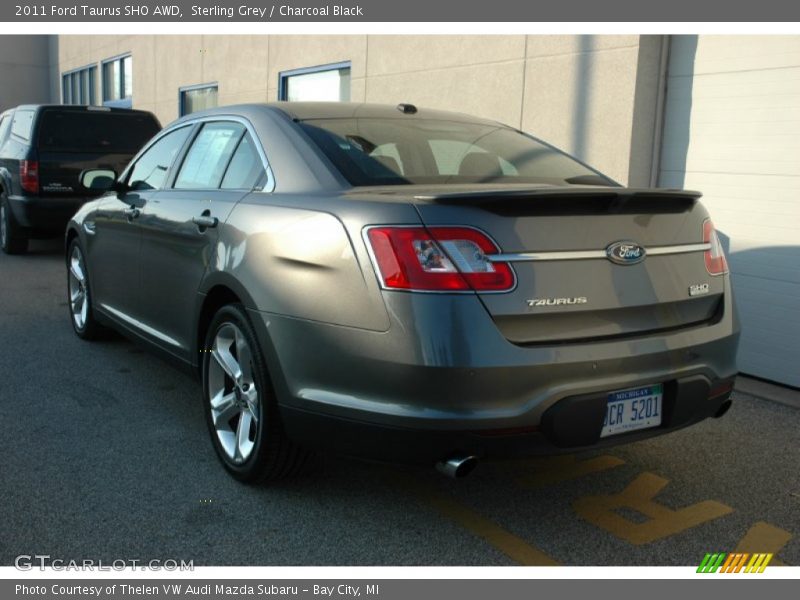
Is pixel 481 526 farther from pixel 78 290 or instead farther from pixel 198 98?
pixel 198 98

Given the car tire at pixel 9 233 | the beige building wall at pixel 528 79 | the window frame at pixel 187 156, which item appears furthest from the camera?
the car tire at pixel 9 233

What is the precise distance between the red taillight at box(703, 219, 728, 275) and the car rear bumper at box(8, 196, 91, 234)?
8256 mm

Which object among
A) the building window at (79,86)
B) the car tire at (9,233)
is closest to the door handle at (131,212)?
the car tire at (9,233)

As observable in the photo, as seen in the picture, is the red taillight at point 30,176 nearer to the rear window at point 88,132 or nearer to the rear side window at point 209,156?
the rear window at point 88,132

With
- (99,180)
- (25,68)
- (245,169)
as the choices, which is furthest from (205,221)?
(25,68)

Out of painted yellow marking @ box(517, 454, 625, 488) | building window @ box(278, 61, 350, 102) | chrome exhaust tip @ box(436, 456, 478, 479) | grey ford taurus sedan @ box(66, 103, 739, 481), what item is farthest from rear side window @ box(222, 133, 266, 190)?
building window @ box(278, 61, 350, 102)

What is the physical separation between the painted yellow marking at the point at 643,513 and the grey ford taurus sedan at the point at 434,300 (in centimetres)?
42

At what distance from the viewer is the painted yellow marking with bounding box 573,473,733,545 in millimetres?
3162

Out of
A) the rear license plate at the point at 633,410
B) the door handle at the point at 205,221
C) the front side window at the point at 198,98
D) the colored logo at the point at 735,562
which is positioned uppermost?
the front side window at the point at 198,98

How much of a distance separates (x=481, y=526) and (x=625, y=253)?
117 centimetres

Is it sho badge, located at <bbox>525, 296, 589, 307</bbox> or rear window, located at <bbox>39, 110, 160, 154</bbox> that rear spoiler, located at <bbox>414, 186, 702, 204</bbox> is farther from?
rear window, located at <bbox>39, 110, 160, 154</bbox>

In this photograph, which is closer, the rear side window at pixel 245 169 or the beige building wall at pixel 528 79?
the rear side window at pixel 245 169

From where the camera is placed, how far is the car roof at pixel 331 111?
3.79 m
